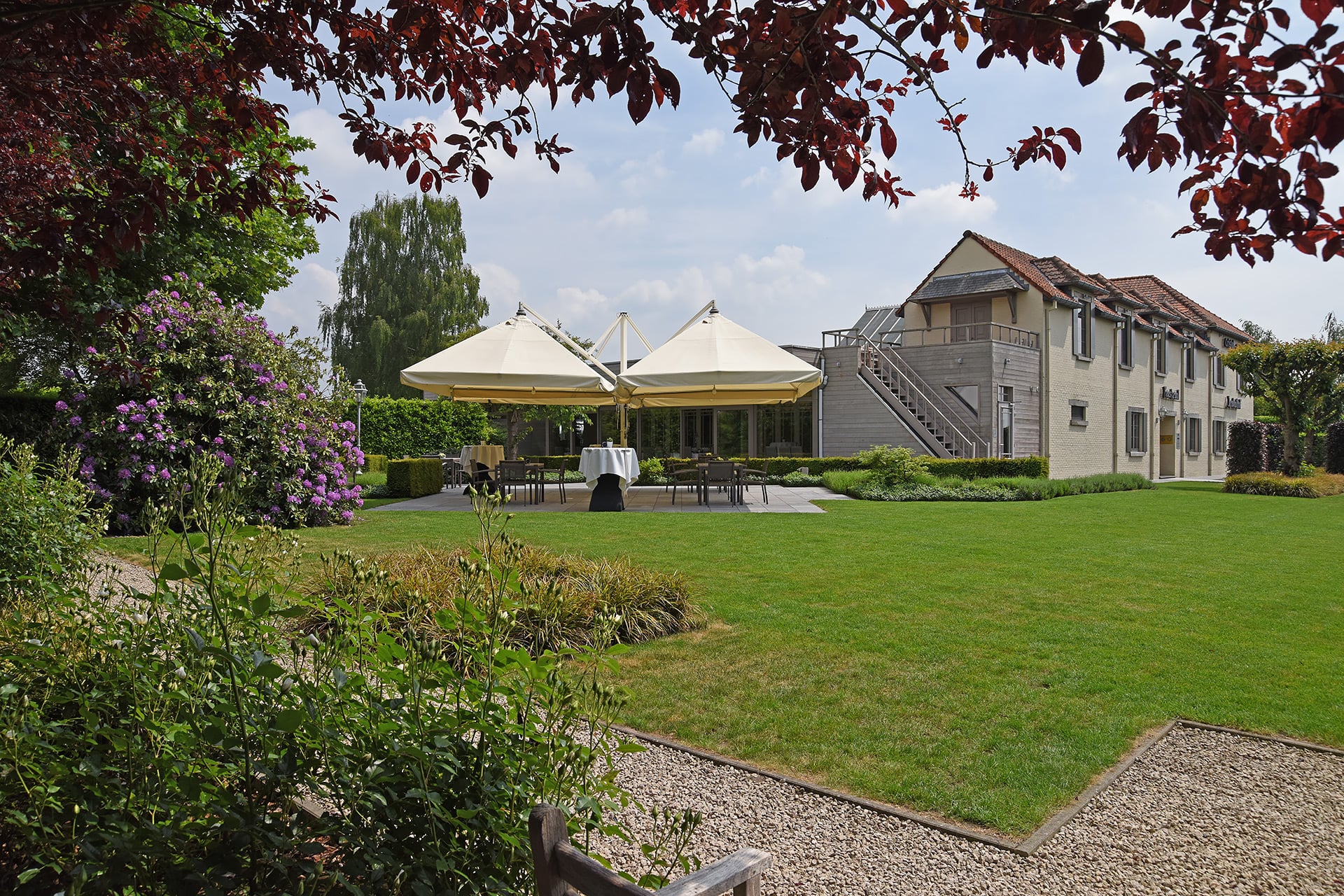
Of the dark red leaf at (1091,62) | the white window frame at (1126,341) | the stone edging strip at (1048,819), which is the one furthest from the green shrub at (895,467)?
the dark red leaf at (1091,62)

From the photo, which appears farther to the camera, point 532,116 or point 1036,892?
point 532,116

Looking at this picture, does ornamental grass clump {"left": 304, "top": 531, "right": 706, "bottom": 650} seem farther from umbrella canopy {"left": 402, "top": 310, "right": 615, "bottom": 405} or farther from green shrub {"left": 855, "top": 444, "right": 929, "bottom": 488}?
green shrub {"left": 855, "top": 444, "right": 929, "bottom": 488}

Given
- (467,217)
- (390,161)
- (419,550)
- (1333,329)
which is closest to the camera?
(390,161)

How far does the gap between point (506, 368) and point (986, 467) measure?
1343 cm

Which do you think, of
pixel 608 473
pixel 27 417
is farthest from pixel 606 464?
pixel 27 417

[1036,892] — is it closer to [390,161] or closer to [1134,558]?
[390,161]

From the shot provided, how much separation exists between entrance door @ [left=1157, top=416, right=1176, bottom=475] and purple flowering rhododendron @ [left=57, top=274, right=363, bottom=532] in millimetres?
32108

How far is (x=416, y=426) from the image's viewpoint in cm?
2920

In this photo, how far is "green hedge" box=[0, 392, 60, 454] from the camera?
1068 centimetres

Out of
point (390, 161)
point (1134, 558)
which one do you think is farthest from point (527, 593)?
point (1134, 558)

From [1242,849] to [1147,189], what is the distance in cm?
229

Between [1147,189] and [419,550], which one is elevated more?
[1147,189]

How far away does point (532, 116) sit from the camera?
305 cm

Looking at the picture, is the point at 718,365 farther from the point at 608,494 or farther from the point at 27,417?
the point at 27,417
